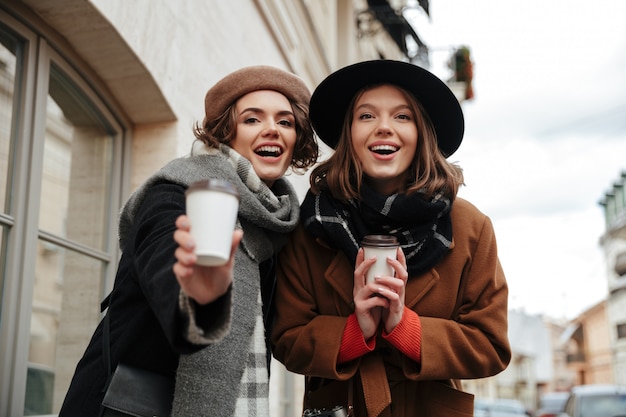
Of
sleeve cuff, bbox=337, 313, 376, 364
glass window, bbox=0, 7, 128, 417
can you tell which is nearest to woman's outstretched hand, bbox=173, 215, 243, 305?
sleeve cuff, bbox=337, 313, 376, 364

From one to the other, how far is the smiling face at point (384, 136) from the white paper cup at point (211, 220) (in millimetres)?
1247

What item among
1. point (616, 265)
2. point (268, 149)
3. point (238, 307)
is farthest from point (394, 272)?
point (616, 265)

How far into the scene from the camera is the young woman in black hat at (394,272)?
92.2 inches

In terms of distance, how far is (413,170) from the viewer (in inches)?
104

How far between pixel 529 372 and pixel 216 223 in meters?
68.0

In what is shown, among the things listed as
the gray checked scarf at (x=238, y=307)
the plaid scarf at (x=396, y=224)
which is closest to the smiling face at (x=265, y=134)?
the gray checked scarf at (x=238, y=307)

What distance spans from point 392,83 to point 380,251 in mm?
794

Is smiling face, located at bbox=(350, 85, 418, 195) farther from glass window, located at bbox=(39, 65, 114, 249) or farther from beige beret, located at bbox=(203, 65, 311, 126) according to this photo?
glass window, located at bbox=(39, 65, 114, 249)

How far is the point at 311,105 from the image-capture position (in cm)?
276

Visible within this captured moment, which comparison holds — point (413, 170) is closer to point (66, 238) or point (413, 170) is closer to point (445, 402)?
point (445, 402)

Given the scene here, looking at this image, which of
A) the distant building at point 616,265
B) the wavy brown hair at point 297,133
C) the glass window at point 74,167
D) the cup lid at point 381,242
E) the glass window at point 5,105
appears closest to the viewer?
the cup lid at point 381,242

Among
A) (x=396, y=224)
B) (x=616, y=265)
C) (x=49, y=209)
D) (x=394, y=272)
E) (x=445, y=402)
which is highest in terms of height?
(x=616, y=265)

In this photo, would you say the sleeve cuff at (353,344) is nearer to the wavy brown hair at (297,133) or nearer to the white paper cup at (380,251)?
the white paper cup at (380,251)

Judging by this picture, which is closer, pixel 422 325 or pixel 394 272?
pixel 394 272
